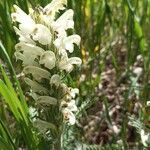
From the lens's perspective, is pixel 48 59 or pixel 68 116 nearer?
pixel 48 59

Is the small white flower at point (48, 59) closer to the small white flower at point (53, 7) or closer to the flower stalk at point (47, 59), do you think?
the flower stalk at point (47, 59)

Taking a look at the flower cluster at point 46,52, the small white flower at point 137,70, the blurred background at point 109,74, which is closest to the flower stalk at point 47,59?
the flower cluster at point 46,52

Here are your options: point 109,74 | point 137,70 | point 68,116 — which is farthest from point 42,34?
point 109,74

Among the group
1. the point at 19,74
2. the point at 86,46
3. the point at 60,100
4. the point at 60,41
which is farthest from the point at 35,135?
the point at 86,46

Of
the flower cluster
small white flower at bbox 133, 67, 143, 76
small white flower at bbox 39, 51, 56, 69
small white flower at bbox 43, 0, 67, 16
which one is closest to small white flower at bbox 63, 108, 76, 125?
the flower cluster

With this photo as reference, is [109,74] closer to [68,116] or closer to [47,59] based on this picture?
[68,116]

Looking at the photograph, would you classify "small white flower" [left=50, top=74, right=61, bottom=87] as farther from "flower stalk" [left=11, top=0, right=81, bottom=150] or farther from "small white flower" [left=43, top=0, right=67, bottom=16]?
"small white flower" [left=43, top=0, right=67, bottom=16]

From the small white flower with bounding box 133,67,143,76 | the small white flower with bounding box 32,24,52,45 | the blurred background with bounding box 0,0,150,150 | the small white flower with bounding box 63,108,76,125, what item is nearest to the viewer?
the small white flower with bounding box 32,24,52,45

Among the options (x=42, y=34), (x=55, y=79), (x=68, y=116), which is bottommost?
(x=68, y=116)
